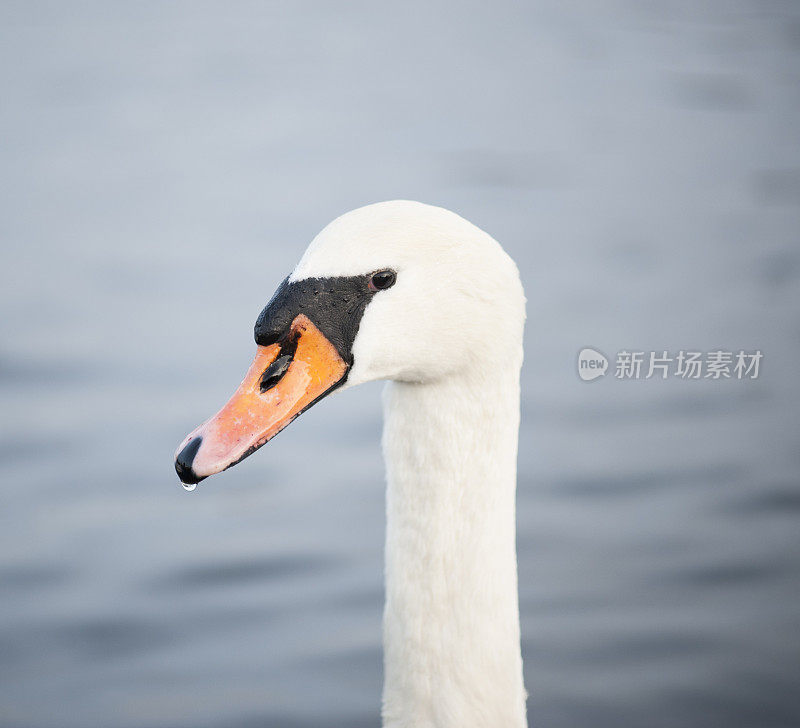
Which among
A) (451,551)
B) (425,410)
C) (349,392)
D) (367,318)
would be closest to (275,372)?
(367,318)

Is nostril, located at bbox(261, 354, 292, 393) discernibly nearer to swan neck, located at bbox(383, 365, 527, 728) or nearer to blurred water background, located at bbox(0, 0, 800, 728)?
swan neck, located at bbox(383, 365, 527, 728)

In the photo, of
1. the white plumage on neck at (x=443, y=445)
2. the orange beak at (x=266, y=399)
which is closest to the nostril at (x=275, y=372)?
the orange beak at (x=266, y=399)

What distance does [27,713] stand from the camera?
16.2 ft

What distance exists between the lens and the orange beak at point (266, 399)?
2.89 metres

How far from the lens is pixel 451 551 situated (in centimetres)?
322

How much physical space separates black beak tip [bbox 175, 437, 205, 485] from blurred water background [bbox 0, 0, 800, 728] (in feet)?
7.51

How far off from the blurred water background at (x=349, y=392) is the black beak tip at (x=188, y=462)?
229cm

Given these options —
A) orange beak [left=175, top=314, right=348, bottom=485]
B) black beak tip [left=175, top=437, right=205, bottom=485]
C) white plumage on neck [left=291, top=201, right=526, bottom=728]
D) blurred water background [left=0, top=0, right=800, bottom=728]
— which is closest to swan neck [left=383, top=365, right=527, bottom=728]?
white plumage on neck [left=291, top=201, right=526, bottom=728]

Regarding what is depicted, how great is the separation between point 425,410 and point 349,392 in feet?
14.4

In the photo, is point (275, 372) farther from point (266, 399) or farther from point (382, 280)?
point (382, 280)

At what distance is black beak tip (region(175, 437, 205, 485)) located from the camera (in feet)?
9.46

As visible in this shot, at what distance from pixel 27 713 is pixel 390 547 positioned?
7.65ft

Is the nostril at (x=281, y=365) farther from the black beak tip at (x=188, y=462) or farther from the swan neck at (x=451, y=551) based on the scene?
the swan neck at (x=451, y=551)

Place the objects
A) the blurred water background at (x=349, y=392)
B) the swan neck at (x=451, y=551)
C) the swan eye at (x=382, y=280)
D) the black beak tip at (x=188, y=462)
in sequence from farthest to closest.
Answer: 1. the blurred water background at (x=349, y=392)
2. the swan neck at (x=451, y=551)
3. the swan eye at (x=382, y=280)
4. the black beak tip at (x=188, y=462)
